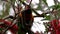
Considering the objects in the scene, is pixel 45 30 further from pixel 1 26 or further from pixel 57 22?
pixel 1 26

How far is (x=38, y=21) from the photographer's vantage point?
697 millimetres

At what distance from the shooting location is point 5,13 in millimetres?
708

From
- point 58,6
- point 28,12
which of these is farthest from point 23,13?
point 58,6

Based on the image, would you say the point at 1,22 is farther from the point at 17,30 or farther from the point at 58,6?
the point at 58,6

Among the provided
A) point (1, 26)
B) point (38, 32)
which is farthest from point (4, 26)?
point (38, 32)

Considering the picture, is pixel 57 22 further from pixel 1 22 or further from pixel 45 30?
pixel 1 22

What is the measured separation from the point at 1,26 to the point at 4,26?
0.01m

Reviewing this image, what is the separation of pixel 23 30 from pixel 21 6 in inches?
3.4

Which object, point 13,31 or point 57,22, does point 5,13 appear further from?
point 57,22

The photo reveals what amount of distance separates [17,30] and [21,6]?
0.09 metres

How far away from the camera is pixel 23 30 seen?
67 centimetres

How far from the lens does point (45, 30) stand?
64 cm

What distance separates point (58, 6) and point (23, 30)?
0.15m

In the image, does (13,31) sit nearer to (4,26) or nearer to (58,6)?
(4,26)
